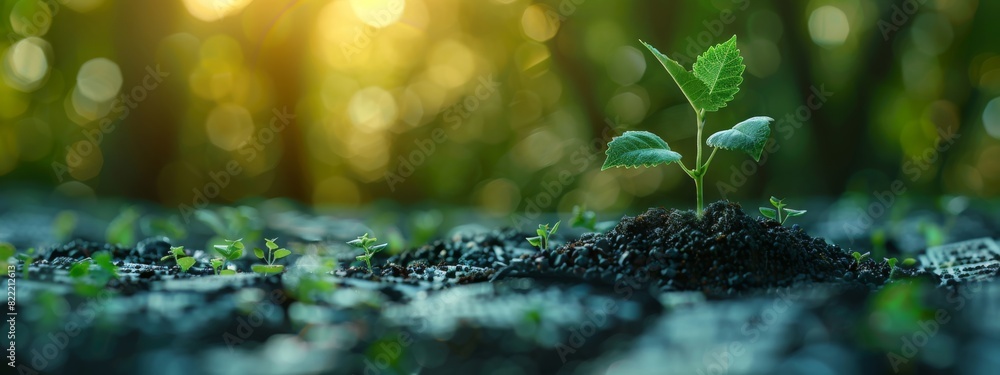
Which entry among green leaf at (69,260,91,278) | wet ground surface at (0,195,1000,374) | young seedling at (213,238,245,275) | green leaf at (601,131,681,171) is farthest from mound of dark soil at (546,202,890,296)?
green leaf at (69,260,91,278)

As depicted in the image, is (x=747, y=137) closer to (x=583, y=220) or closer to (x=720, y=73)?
(x=720, y=73)

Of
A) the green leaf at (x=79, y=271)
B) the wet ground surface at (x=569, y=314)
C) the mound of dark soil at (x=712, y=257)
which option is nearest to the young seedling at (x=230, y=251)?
the wet ground surface at (x=569, y=314)

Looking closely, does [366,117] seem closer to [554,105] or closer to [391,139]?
[391,139]

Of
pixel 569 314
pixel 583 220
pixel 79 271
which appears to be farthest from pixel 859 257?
pixel 79 271

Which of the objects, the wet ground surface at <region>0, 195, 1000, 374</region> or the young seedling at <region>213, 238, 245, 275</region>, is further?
the young seedling at <region>213, 238, 245, 275</region>

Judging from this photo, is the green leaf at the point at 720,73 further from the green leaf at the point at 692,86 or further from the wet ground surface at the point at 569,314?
the wet ground surface at the point at 569,314

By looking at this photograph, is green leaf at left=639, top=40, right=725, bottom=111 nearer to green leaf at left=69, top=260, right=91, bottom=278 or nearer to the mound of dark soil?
the mound of dark soil

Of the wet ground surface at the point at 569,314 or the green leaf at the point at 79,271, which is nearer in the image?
the wet ground surface at the point at 569,314
